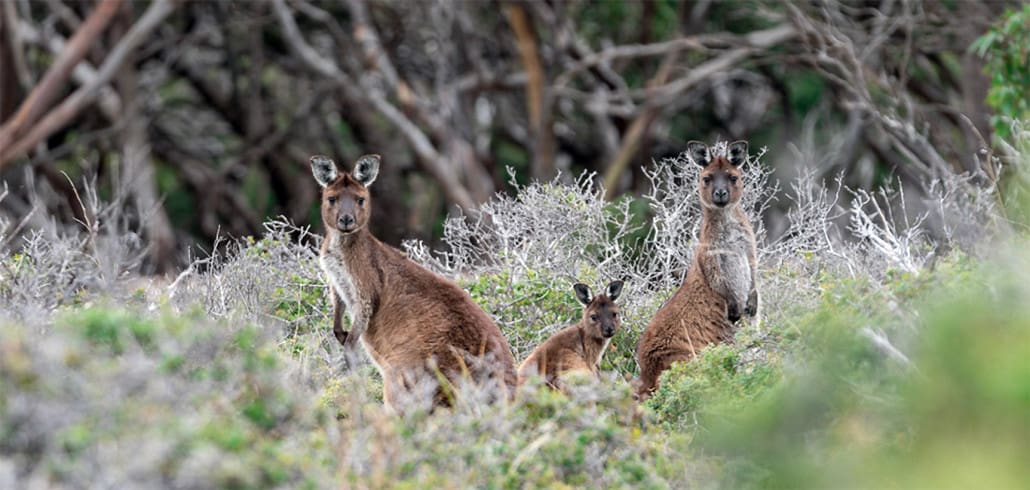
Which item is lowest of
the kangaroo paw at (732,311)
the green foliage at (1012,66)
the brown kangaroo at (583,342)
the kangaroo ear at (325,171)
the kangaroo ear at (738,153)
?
the brown kangaroo at (583,342)

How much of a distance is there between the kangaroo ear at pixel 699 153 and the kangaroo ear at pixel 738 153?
0.13 metres

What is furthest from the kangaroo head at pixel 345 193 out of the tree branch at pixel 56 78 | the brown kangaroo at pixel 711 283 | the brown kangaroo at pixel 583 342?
the tree branch at pixel 56 78

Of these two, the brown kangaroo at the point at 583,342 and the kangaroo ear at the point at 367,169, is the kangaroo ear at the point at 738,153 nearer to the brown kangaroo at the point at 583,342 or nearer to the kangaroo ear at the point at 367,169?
the brown kangaroo at the point at 583,342

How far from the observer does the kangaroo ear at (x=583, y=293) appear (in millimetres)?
9273

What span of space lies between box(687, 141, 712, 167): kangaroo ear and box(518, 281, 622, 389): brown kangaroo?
1083 millimetres

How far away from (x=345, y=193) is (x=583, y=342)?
152 cm

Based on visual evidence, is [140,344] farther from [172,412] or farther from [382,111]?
[382,111]

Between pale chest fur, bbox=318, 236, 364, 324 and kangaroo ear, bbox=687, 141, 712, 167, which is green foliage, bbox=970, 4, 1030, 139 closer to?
kangaroo ear, bbox=687, 141, 712, 167

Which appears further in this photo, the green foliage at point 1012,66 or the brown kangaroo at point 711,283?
the green foliage at point 1012,66

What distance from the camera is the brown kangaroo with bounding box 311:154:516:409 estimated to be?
7969mm

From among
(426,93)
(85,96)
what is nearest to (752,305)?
(85,96)

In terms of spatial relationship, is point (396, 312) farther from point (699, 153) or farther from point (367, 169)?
point (699, 153)

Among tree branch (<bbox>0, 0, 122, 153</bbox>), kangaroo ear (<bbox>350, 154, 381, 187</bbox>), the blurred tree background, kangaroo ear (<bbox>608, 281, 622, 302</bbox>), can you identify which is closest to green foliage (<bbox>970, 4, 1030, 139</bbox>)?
the blurred tree background

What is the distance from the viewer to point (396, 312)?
8586 mm
